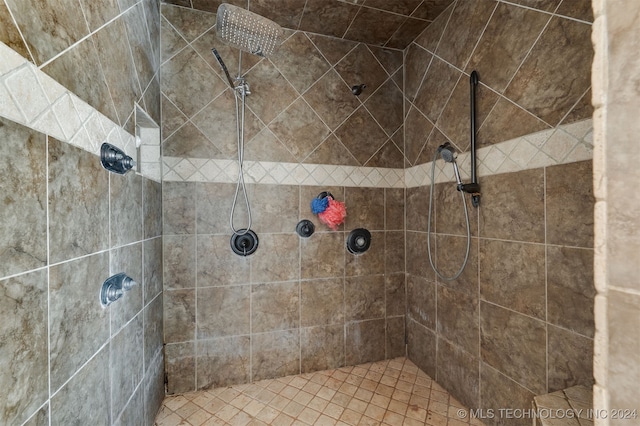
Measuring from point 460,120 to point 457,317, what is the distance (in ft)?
4.12

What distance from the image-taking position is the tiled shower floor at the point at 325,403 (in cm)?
150

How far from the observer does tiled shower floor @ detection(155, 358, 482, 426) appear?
1.50 m

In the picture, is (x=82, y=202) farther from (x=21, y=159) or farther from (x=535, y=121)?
(x=535, y=121)

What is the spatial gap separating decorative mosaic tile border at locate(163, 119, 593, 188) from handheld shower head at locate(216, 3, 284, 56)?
2.33 ft

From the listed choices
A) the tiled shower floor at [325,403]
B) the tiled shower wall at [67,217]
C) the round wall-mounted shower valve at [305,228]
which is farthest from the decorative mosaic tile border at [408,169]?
the tiled shower floor at [325,403]

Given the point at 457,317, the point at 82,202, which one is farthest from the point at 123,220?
the point at 457,317

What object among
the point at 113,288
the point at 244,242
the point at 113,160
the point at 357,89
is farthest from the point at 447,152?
the point at 113,288

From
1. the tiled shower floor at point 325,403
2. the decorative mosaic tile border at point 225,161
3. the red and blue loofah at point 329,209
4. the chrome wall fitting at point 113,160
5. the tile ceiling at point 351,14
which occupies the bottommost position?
the tiled shower floor at point 325,403

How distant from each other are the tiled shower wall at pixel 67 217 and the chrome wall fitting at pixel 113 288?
0.02m

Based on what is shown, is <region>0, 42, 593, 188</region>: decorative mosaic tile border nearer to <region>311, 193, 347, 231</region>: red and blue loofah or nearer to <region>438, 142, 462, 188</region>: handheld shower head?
<region>438, 142, 462, 188</region>: handheld shower head

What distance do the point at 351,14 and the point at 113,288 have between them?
6.84 ft

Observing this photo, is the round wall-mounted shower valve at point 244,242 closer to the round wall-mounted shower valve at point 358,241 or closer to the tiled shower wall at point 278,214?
the tiled shower wall at point 278,214

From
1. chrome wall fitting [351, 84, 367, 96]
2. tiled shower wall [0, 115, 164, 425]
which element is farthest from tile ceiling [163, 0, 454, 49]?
tiled shower wall [0, 115, 164, 425]

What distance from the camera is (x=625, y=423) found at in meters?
0.34
